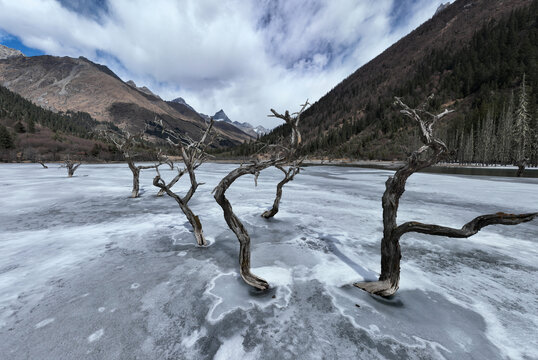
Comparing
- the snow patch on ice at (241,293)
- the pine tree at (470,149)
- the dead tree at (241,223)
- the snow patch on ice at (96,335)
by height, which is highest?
the pine tree at (470,149)

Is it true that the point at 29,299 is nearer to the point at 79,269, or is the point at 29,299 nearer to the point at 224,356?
the point at 79,269

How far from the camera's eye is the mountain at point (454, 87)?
83125 mm

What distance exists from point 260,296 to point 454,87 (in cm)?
15414

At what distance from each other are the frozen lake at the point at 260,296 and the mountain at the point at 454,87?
54192 millimetres

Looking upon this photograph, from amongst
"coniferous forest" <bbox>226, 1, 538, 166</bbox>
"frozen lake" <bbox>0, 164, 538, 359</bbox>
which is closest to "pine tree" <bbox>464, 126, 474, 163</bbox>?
"coniferous forest" <bbox>226, 1, 538, 166</bbox>

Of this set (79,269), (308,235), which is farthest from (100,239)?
(308,235)

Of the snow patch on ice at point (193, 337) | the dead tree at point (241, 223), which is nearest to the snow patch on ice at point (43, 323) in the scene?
the snow patch on ice at point (193, 337)

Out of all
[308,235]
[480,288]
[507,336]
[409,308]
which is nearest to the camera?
[507,336]

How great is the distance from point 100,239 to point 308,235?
7691 mm

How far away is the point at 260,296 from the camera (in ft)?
14.4

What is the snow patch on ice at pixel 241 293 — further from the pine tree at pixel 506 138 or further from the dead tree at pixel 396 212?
the pine tree at pixel 506 138

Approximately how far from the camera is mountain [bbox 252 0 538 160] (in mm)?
83125

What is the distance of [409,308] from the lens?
405cm

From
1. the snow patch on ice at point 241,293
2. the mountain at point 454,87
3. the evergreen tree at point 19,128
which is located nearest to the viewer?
the snow patch on ice at point 241,293
